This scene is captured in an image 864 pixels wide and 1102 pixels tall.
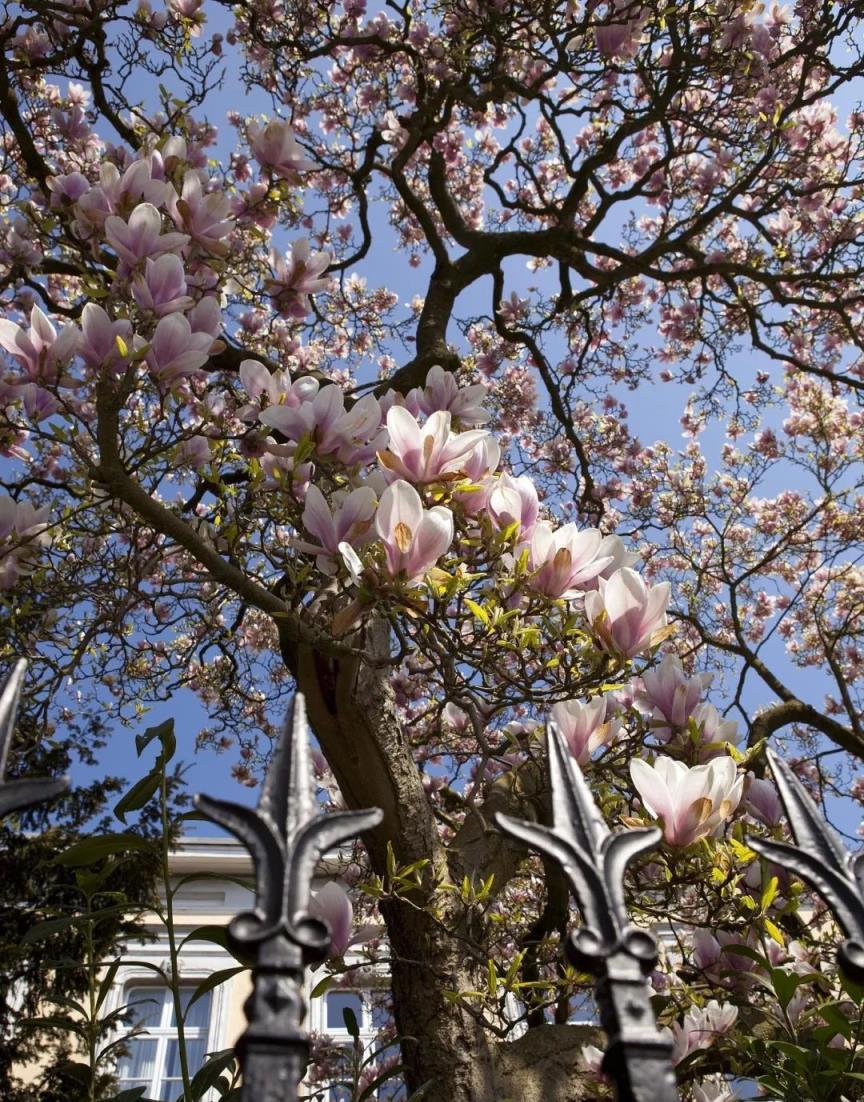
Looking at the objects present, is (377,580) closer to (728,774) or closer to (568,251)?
(728,774)

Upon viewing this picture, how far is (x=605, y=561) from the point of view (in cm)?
137

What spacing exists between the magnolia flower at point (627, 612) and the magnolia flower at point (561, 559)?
0.04 m

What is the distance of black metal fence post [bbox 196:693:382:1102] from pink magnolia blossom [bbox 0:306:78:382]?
1.19m

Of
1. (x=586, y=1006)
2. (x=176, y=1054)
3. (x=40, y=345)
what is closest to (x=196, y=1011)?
(x=176, y=1054)

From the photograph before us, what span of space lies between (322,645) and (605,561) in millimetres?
541

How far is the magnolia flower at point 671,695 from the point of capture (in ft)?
4.71

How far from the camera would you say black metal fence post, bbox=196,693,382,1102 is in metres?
0.51

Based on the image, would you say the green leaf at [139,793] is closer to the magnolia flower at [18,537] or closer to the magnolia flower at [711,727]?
the magnolia flower at [18,537]

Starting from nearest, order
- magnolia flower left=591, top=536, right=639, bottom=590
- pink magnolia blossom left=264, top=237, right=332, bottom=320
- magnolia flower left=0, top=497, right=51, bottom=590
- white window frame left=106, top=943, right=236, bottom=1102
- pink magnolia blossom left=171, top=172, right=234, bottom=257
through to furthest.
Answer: magnolia flower left=591, top=536, right=639, bottom=590
magnolia flower left=0, top=497, right=51, bottom=590
pink magnolia blossom left=171, top=172, right=234, bottom=257
pink magnolia blossom left=264, top=237, right=332, bottom=320
white window frame left=106, top=943, right=236, bottom=1102

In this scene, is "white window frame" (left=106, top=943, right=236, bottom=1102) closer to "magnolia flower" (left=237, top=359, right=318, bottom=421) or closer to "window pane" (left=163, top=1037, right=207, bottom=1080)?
"window pane" (left=163, top=1037, right=207, bottom=1080)

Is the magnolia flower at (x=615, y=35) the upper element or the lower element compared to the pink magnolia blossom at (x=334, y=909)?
upper

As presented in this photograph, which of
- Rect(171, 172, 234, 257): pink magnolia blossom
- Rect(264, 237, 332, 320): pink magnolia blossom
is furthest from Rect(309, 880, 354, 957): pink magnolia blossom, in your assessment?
Rect(264, 237, 332, 320): pink magnolia blossom

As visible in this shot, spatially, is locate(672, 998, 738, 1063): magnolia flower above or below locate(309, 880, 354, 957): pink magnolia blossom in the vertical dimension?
below

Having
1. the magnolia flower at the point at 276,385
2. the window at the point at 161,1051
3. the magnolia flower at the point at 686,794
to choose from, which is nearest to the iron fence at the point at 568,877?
the magnolia flower at the point at 686,794
